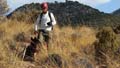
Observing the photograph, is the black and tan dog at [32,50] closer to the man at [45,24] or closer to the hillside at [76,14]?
the man at [45,24]

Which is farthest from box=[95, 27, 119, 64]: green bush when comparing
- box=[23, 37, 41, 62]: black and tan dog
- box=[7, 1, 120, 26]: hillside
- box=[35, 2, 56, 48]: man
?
box=[7, 1, 120, 26]: hillside

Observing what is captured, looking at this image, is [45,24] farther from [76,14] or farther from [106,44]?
[76,14]

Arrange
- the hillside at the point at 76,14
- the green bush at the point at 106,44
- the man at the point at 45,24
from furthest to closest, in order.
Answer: the hillside at the point at 76,14 → the man at the point at 45,24 → the green bush at the point at 106,44

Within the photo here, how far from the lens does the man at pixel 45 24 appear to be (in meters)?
15.0

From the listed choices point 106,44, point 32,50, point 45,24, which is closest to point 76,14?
point 45,24

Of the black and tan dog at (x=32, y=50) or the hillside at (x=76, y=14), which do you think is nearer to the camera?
the black and tan dog at (x=32, y=50)

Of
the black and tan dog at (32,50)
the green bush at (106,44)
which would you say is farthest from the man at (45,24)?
the green bush at (106,44)

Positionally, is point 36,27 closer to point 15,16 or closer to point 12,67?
point 12,67

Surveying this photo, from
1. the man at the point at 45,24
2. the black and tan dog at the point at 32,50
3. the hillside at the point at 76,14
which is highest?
the hillside at the point at 76,14

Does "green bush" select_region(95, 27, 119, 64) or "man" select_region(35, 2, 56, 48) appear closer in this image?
"green bush" select_region(95, 27, 119, 64)

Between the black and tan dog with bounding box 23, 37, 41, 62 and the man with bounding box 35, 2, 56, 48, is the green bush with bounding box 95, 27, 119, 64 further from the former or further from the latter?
the black and tan dog with bounding box 23, 37, 41, 62

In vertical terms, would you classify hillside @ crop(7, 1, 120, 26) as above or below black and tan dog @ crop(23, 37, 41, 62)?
above

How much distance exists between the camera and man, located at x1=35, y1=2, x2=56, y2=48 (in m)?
15.0

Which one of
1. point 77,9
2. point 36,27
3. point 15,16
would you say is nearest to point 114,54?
point 36,27
